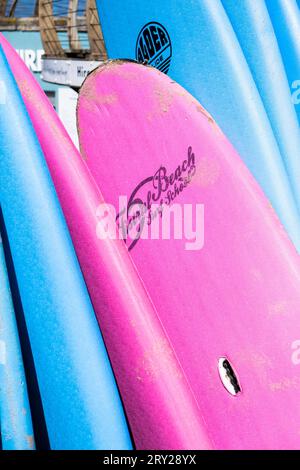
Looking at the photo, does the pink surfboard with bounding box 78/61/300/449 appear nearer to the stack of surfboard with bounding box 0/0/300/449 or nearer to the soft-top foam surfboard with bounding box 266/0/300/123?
the stack of surfboard with bounding box 0/0/300/449

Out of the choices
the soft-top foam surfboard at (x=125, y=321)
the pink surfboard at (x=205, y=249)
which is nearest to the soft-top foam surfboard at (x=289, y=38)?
the pink surfboard at (x=205, y=249)

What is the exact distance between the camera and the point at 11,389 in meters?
0.94

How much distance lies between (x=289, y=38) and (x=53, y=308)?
1077 millimetres

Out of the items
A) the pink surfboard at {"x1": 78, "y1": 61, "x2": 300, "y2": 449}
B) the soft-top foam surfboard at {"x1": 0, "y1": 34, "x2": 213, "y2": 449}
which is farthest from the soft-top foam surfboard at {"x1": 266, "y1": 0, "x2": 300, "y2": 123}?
the soft-top foam surfboard at {"x1": 0, "y1": 34, "x2": 213, "y2": 449}

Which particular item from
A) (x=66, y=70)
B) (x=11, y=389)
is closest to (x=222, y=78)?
(x=11, y=389)

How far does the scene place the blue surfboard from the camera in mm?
936

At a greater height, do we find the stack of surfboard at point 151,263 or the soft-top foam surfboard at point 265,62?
the soft-top foam surfboard at point 265,62

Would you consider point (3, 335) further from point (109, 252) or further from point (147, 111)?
point (147, 111)

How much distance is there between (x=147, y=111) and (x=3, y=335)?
0.55m

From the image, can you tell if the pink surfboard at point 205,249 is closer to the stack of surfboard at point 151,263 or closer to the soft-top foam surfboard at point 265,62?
the stack of surfboard at point 151,263

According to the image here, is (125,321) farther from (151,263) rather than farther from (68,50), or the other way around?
(68,50)

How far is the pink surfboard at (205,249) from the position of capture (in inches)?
42.8

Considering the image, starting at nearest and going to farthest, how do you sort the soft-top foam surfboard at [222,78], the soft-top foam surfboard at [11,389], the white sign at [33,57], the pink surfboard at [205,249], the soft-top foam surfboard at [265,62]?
1. the soft-top foam surfboard at [11,389]
2. the pink surfboard at [205,249]
3. the soft-top foam surfboard at [222,78]
4. the soft-top foam surfboard at [265,62]
5. the white sign at [33,57]
